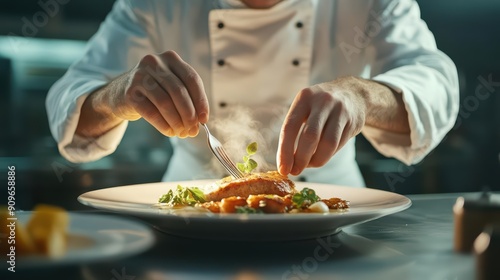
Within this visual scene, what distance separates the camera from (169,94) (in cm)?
128

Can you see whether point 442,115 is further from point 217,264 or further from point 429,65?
point 217,264

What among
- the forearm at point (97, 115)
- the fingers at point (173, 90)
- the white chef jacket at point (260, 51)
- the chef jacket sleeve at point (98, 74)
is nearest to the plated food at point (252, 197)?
the fingers at point (173, 90)

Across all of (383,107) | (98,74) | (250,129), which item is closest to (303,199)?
(383,107)

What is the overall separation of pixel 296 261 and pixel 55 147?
9.70 feet

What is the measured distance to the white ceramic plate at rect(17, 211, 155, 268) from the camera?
2.27ft

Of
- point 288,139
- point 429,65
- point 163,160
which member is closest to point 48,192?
point 163,160

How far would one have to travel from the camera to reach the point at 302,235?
3.43ft

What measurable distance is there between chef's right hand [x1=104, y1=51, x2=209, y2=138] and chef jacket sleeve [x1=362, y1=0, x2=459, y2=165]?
1.93ft

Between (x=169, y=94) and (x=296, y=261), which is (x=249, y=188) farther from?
(x=296, y=261)

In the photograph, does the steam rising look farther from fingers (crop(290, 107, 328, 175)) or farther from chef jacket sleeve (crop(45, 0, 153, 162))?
fingers (crop(290, 107, 328, 175))

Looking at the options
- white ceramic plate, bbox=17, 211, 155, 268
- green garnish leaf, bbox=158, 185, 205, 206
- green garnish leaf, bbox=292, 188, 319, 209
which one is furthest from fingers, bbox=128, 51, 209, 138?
white ceramic plate, bbox=17, 211, 155, 268

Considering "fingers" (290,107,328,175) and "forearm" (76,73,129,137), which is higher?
"fingers" (290,107,328,175)

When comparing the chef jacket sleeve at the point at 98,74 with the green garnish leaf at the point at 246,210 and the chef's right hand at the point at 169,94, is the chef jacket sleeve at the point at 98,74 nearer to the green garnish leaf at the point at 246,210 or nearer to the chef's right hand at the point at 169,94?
the chef's right hand at the point at 169,94

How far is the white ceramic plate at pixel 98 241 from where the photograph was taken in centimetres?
69
